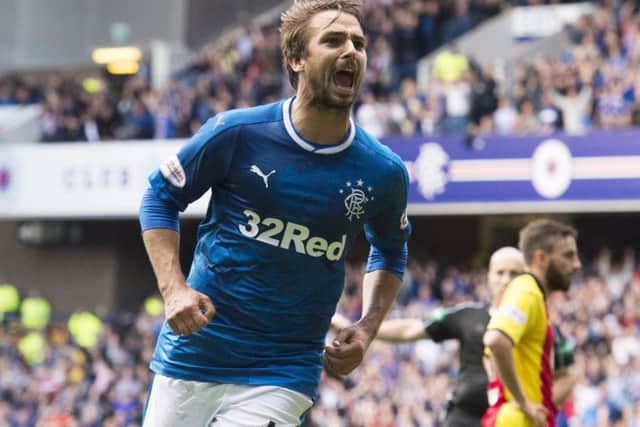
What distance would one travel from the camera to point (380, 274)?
514 cm

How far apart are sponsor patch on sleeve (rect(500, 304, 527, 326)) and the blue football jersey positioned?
5.72 feet

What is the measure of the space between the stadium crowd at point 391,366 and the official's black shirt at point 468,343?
5564 millimetres

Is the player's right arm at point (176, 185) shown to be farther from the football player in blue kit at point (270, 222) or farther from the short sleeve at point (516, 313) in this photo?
the short sleeve at point (516, 313)

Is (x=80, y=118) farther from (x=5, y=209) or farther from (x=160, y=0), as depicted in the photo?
(x=160, y=0)

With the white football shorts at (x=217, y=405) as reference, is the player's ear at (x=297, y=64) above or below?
above

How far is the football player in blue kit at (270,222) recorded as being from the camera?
4578mm

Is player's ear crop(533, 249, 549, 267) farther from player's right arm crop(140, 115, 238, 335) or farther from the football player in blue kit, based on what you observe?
player's right arm crop(140, 115, 238, 335)

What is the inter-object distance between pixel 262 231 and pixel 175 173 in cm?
38

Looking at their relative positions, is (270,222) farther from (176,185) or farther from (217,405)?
(217,405)

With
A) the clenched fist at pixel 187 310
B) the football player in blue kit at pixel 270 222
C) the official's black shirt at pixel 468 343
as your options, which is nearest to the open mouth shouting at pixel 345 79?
the football player in blue kit at pixel 270 222

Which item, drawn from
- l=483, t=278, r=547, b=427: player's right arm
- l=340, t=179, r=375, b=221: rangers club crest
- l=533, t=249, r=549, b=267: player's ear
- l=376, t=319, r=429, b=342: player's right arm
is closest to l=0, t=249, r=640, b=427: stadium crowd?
l=376, t=319, r=429, b=342: player's right arm

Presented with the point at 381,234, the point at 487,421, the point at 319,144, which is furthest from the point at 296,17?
the point at 487,421

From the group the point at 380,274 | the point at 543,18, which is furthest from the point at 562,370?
the point at 543,18

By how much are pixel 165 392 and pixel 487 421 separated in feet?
8.02
